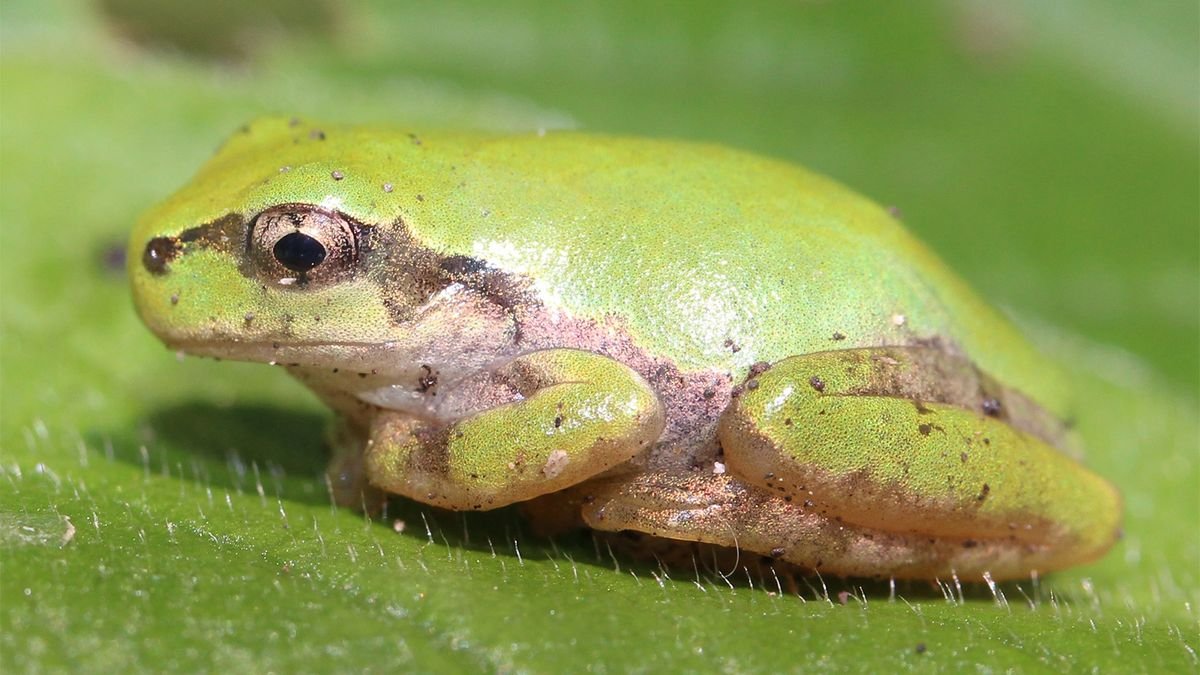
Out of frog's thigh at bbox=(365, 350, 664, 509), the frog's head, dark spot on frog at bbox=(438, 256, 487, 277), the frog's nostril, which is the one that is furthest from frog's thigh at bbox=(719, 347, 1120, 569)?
the frog's nostril

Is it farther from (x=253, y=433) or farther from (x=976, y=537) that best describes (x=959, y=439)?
(x=253, y=433)

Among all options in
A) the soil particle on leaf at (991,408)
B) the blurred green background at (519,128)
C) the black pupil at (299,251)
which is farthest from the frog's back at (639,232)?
the blurred green background at (519,128)

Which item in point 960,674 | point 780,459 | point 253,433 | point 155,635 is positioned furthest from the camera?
point 253,433

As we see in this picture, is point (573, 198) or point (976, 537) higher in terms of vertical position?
point (573, 198)

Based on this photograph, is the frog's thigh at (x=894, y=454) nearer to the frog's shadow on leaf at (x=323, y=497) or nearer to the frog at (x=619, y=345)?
the frog at (x=619, y=345)

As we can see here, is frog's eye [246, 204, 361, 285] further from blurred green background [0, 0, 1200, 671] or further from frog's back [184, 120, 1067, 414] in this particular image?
blurred green background [0, 0, 1200, 671]

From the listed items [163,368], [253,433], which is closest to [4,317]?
[163,368]

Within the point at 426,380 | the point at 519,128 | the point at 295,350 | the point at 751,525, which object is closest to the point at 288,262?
the point at 295,350
